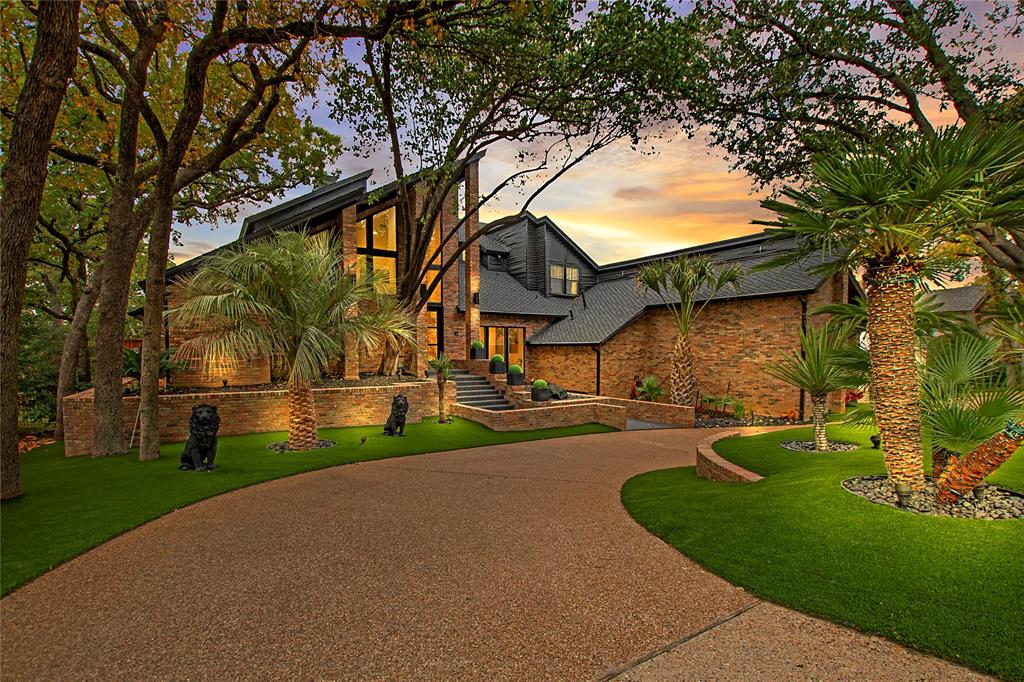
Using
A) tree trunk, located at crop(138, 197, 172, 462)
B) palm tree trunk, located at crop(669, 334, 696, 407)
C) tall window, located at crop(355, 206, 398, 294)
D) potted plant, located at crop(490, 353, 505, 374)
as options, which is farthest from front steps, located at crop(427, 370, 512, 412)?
tree trunk, located at crop(138, 197, 172, 462)

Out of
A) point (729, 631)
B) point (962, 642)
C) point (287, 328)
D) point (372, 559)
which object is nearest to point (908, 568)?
point (962, 642)

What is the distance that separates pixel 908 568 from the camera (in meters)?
3.67

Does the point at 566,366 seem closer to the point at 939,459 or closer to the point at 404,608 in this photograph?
the point at 939,459

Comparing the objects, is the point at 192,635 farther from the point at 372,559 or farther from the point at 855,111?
the point at 855,111

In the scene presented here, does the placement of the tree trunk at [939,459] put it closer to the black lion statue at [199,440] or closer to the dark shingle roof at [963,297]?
the black lion statue at [199,440]

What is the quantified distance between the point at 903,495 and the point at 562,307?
19681 mm

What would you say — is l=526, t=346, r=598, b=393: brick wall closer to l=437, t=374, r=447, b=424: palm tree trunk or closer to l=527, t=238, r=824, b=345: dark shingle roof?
l=527, t=238, r=824, b=345: dark shingle roof

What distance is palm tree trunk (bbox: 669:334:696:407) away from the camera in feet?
51.4

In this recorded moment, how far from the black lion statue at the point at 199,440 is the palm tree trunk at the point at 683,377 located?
13.4 m

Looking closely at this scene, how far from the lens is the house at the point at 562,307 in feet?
52.2

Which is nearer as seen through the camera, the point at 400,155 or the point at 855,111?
the point at 855,111

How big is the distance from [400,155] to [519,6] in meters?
7.56

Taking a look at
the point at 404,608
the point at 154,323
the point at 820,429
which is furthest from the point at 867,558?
the point at 154,323

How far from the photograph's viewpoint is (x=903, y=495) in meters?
4.70
